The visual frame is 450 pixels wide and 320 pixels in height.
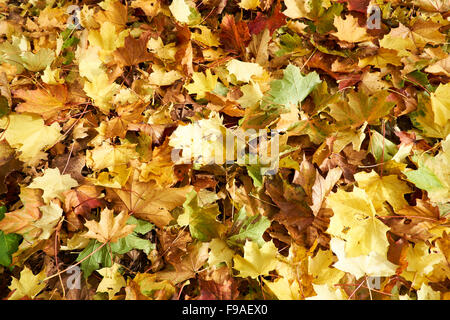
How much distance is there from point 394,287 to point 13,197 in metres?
1.17

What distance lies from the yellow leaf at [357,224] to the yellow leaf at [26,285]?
2.70 ft

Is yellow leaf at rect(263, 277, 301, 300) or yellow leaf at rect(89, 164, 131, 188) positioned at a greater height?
yellow leaf at rect(89, 164, 131, 188)

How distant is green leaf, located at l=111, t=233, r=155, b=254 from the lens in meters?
0.97

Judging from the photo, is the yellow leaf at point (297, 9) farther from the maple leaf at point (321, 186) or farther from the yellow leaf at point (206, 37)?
the maple leaf at point (321, 186)

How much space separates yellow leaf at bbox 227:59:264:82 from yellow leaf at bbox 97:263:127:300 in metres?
0.74

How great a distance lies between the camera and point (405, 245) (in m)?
0.93

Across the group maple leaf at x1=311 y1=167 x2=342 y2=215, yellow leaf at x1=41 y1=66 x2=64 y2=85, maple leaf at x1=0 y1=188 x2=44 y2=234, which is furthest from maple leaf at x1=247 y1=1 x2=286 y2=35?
maple leaf at x1=0 y1=188 x2=44 y2=234

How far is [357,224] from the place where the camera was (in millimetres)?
929

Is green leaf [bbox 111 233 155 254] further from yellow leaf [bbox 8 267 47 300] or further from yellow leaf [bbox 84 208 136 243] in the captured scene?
yellow leaf [bbox 8 267 47 300]

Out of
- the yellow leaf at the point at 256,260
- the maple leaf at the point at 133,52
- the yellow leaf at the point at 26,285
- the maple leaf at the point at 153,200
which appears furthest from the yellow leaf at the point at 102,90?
the yellow leaf at the point at 256,260

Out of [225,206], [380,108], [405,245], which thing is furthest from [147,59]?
[405,245]

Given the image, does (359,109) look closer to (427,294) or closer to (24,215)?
(427,294)

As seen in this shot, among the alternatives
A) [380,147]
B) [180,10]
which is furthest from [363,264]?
[180,10]

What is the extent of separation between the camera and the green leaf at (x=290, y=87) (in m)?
1.11
